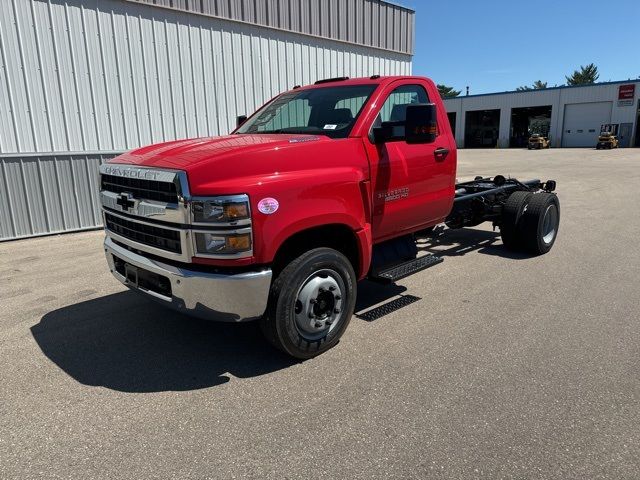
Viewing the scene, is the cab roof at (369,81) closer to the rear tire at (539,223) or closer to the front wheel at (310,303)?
the front wheel at (310,303)

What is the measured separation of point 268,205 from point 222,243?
1.32 feet

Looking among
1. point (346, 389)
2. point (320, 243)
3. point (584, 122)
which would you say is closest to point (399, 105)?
point (320, 243)

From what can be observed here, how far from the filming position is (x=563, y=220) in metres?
9.84

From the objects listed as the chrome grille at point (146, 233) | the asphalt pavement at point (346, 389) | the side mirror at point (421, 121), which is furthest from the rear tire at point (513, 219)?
the chrome grille at point (146, 233)

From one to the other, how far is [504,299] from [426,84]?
2.48m

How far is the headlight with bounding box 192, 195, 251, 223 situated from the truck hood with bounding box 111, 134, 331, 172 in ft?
0.88

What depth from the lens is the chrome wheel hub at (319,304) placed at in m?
3.59

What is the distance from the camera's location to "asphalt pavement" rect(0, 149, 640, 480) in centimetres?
259

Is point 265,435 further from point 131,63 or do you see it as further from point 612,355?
point 131,63

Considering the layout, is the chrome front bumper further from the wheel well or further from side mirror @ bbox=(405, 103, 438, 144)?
side mirror @ bbox=(405, 103, 438, 144)

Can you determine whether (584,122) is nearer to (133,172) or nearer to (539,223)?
(539,223)

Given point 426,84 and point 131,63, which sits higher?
point 131,63

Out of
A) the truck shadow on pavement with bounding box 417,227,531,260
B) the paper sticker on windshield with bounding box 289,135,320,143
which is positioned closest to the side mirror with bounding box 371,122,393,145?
the paper sticker on windshield with bounding box 289,135,320,143

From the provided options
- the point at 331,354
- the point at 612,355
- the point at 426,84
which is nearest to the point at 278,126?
the point at 426,84
